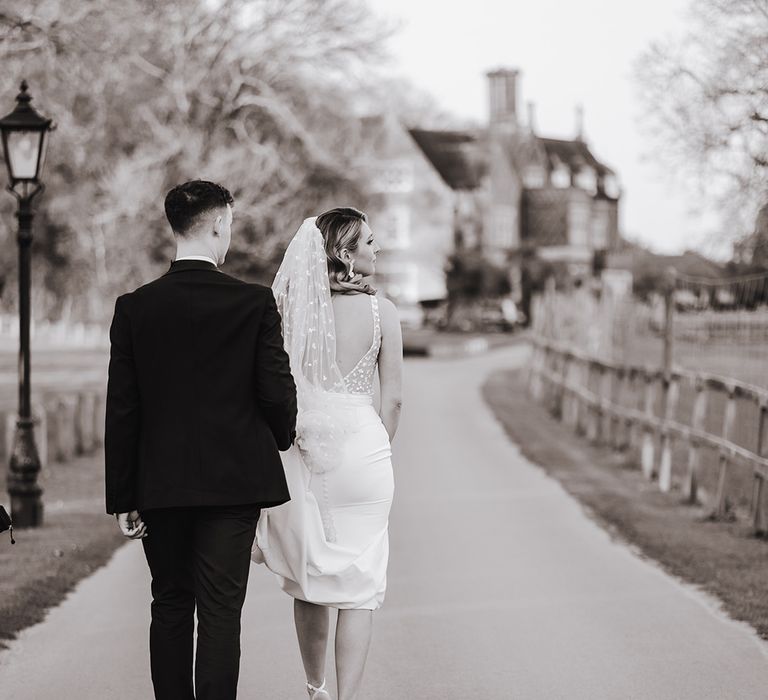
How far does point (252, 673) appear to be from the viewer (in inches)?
228

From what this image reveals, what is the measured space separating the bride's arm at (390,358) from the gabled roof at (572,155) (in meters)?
74.4

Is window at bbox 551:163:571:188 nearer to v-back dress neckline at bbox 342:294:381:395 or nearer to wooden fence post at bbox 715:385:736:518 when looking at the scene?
wooden fence post at bbox 715:385:736:518

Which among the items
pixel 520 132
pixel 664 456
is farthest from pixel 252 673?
pixel 520 132

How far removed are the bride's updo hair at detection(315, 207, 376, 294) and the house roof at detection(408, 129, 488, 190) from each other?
203 feet

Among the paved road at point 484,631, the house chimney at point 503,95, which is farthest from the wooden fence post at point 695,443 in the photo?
the house chimney at point 503,95

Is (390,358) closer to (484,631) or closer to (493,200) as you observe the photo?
(484,631)

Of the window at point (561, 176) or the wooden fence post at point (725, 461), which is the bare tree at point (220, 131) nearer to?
the wooden fence post at point (725, 461)

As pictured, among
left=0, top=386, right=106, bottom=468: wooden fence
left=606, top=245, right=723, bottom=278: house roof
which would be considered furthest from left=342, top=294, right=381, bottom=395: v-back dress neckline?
left=0, top=386, right=106, bottom=468: wooden fence

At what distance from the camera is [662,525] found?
10.1 m

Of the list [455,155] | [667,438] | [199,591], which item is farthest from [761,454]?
[455,155]

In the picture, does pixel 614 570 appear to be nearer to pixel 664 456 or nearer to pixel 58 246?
pixel 664 456

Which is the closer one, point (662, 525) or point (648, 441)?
point (662, 525)

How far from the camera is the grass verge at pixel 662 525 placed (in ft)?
25.3

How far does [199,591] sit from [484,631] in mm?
2633
